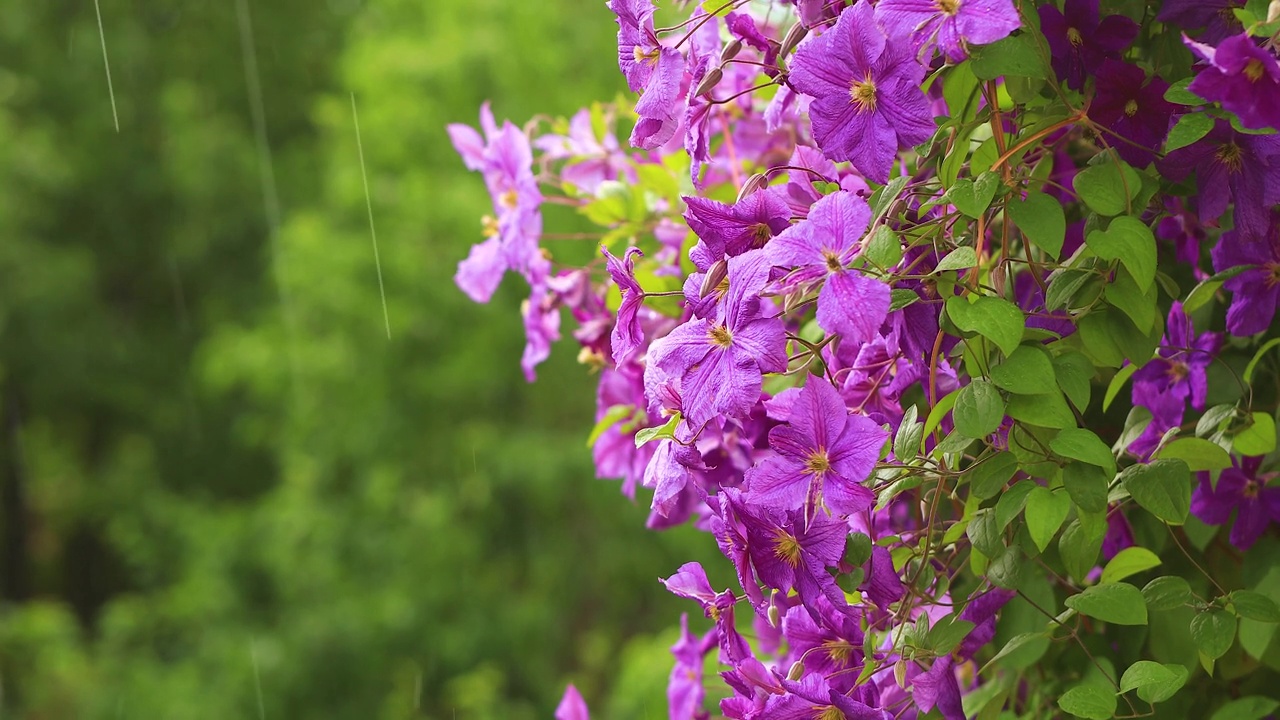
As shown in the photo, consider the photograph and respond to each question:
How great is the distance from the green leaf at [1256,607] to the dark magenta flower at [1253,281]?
137 millimetres

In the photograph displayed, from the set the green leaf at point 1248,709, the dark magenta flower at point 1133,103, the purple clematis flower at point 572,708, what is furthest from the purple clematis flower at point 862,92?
the purple clematis flower at point 572,708

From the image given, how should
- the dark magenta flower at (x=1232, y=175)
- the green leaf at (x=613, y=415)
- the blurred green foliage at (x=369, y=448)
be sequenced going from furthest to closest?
the blurred green foliage at (x=369, y=448), the green leaf at (x=613, y=415), the dark magenta flower at (x=1232, y=175)

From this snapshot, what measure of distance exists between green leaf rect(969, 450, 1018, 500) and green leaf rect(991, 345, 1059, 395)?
0.17 feet

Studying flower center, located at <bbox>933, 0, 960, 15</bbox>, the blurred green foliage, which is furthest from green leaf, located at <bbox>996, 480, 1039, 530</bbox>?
the blurred green foliage

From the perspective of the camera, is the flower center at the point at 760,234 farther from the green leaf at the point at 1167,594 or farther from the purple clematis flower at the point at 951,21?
the green leaf at the point at 1167,594

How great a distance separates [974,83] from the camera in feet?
1.83

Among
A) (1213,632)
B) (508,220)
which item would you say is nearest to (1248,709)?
(1213,632)

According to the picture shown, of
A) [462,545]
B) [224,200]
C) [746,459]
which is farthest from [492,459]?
[746,459]

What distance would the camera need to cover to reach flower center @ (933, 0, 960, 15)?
0.48 meters

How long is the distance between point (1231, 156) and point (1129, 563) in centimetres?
21

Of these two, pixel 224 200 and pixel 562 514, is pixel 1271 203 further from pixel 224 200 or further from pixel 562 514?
pixel 224 200

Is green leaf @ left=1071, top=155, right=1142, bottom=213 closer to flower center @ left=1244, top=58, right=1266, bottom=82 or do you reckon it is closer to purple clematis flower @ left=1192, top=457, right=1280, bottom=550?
flower center @ left=1244, top=58, right=1266, bottom=82

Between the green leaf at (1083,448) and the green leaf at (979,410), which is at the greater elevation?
the green leaf at (979,410)

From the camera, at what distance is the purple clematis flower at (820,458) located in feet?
1.75
